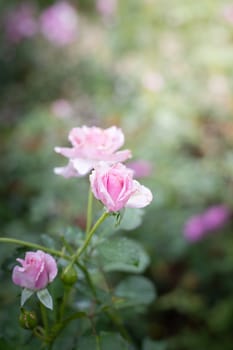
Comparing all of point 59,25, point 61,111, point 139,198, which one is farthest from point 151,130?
point 139,198

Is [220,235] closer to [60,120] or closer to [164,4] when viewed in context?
[60,120]

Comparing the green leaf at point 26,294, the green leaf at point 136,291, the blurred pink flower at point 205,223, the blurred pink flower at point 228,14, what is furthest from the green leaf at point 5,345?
the blurred pink flower at point 228,14

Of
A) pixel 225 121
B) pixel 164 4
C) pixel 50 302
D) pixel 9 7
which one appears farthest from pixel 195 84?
pixel 50 302

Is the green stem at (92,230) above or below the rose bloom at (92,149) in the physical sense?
below

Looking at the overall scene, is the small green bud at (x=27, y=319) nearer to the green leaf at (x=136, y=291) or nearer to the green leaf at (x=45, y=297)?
the green leaf at (x=45, y=297)

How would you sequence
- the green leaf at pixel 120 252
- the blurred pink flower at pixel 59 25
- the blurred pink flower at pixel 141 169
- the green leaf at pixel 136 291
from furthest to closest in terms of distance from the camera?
the blurred pink flower at pixel 59 25, the blurred pink flower at pixel 141 169, the green leaf at pixel 136 291, the green leaf at pixel 120 252
